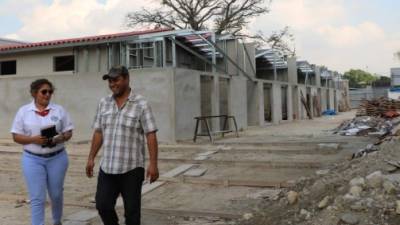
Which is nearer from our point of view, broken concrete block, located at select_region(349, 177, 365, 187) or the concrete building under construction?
broken concrete block, located at select_region(349, 177, 365, 187)

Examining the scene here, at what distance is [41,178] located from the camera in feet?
16.7

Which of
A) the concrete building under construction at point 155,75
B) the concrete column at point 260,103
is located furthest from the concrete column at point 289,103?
the concrete column at point 260,103

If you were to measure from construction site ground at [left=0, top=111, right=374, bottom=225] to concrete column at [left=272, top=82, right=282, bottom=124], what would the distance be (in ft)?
35.2

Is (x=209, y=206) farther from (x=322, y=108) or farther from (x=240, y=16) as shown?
(x=240, y=16)

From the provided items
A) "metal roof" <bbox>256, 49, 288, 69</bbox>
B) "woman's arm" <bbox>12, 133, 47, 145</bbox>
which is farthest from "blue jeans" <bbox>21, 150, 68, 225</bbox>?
"metal roof" <bbox>256, 49, 288, 69</bbox>

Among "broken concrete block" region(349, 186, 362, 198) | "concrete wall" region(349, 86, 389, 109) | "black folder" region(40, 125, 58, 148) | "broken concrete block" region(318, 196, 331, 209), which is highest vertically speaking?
"concrete wall" region(349, 86, 389, 109)

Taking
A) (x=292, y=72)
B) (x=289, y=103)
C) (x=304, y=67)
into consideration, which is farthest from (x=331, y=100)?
(x=289, y=103)

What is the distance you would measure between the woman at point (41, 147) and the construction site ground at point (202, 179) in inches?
45.8

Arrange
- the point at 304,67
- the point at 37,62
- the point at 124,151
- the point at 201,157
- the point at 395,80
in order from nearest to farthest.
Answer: the point at 124,151 → the point at 201,157 → the point at 37,62 → the point at 304,67 → the point at 395,80

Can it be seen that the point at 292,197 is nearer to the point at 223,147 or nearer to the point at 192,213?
the point at 192,213

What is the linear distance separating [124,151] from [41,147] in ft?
3.53

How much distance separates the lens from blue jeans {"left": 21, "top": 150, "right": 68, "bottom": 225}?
5.05 metres

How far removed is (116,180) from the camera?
15.0 feet

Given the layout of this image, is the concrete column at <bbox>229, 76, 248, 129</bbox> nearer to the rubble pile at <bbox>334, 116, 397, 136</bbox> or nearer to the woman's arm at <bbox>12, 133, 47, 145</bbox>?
the rubble pile at <bbox>334, 116, 397, 136</bbox>
